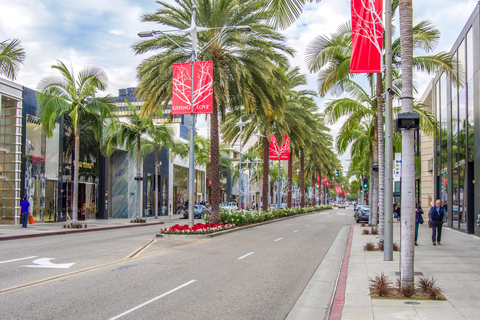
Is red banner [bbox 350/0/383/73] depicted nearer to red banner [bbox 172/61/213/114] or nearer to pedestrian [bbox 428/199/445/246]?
pedestrian [bbox 428/199/445/246]

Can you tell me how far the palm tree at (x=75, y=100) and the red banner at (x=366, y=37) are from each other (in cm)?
1916

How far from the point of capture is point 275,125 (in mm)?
39031

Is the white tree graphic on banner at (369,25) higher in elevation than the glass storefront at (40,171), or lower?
higher

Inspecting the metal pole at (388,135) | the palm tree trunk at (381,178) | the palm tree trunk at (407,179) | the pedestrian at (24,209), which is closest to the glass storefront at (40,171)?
the pedestrian at (24,209)

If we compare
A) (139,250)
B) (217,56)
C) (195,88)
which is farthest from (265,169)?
(139,250)

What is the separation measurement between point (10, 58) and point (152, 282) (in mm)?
14871

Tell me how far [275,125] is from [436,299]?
31328mm

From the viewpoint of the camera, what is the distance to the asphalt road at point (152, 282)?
7.56 meters

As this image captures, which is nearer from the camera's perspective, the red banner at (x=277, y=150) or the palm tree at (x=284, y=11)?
the palm tree at (x=284, y=11)

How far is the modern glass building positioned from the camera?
23438 millimetres

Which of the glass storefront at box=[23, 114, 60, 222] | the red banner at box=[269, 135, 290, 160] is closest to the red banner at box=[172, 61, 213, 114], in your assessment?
the glass storefront at box=[23, 114, 60, 222]

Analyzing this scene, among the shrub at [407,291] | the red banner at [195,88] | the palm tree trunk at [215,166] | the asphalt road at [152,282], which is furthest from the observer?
the palm tree trunk at [215,166]

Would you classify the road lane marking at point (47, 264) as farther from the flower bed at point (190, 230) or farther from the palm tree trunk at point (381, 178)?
the palm tree trunk at point (381, 178)

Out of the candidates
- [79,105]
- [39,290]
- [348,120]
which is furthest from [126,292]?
[79,105]
